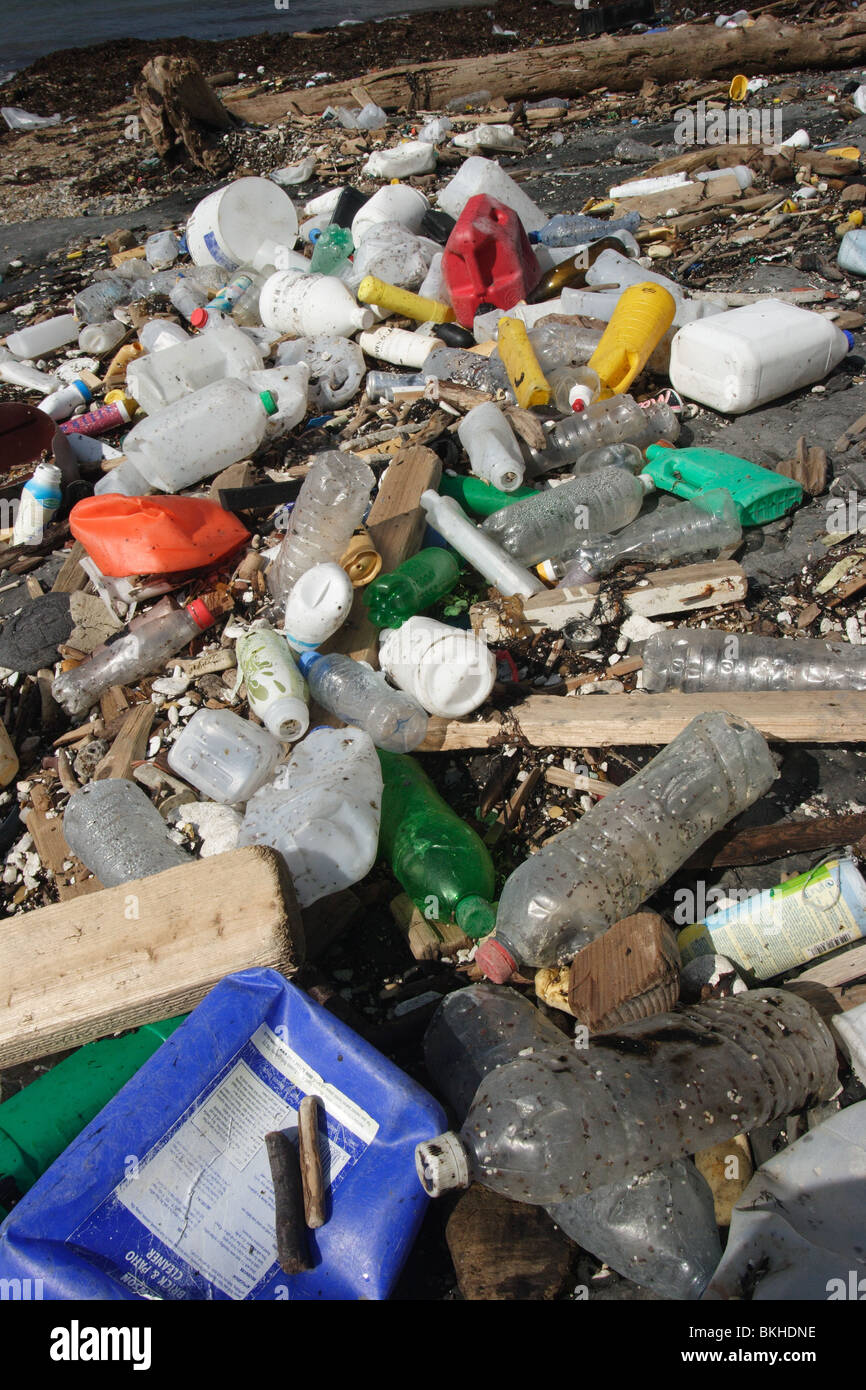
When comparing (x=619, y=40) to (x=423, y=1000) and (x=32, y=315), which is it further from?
(x=423, y=1000)

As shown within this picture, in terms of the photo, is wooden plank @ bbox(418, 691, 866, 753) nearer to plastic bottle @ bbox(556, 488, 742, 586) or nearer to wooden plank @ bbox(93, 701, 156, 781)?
plastic bottle @ bbox(556, 488, 742, 586)

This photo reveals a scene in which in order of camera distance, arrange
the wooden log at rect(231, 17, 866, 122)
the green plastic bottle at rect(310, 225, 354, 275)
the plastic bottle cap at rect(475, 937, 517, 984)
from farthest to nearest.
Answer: the wooden log at rect(231, 17, 866, 122), the green plastic bottle at rect(310, 225, 354, 275), the plastic bottle cap at rect(475, 937, 517, 984)

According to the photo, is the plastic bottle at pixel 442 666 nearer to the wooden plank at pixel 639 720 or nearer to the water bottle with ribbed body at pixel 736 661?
the wooden plank at pixel 639 720

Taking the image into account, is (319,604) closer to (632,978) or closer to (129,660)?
(129,660)

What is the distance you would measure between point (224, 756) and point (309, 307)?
3381 millimetres

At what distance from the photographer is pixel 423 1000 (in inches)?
87.6

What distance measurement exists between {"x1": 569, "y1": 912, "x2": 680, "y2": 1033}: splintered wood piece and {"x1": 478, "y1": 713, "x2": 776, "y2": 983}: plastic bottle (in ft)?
0.58

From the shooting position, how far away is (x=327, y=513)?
3.24m

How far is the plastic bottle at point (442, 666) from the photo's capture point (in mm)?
2562

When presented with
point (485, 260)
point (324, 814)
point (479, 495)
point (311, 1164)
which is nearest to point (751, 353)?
point (479, 495)

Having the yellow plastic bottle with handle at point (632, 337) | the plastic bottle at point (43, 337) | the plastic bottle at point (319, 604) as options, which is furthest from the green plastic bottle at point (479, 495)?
the plastic bottle at point (43, 337)

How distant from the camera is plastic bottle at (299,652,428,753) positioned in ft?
8.57

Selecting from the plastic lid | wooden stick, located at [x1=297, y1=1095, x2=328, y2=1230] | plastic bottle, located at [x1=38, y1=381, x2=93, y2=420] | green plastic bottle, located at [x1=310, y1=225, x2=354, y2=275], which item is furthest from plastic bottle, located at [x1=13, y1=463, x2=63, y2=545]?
the plastic lid
